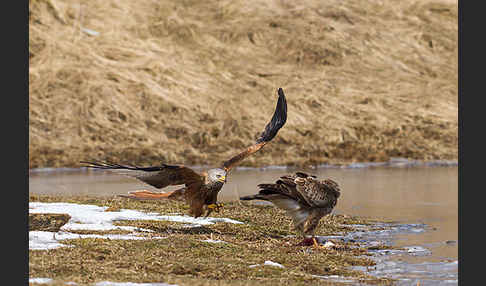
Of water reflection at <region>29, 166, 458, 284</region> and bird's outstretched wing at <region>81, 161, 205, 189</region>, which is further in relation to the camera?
water reflection at <region>29, 166, 458, 284</region>

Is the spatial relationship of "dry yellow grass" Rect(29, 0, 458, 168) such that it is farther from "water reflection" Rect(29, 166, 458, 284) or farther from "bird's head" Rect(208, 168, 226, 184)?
"bird's head" Rect(208, 168, 226, 184)

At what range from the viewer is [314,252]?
41.0ft

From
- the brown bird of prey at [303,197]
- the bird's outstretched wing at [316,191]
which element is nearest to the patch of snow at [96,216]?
the brown bird of prey at [303,197]

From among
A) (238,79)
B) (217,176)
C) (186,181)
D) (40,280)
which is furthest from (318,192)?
(238,79)

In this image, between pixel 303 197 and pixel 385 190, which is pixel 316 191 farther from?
pixel 385 190

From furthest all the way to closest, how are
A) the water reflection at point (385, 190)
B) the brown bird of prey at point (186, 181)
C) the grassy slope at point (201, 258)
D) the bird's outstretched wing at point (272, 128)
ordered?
the water reflection at point (385, 190) → the bird's outstretched wing at point (272, 128) → the brown bird of prey at point (186, 181) → the grassy slope at point (201, 258)

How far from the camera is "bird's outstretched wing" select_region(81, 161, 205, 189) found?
11.5 meters

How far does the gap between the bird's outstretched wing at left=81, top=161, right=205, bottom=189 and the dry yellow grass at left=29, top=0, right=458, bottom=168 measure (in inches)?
846

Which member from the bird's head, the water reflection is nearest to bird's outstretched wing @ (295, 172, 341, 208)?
the bird's head

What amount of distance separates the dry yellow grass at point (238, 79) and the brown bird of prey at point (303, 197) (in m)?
21.1

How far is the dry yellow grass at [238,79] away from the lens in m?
36.7

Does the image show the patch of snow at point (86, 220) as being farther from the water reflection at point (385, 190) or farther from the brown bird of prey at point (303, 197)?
the water reflection at point (385, 190)

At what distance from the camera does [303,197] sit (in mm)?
12602

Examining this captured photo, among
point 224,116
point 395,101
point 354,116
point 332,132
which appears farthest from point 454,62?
point 224,116
